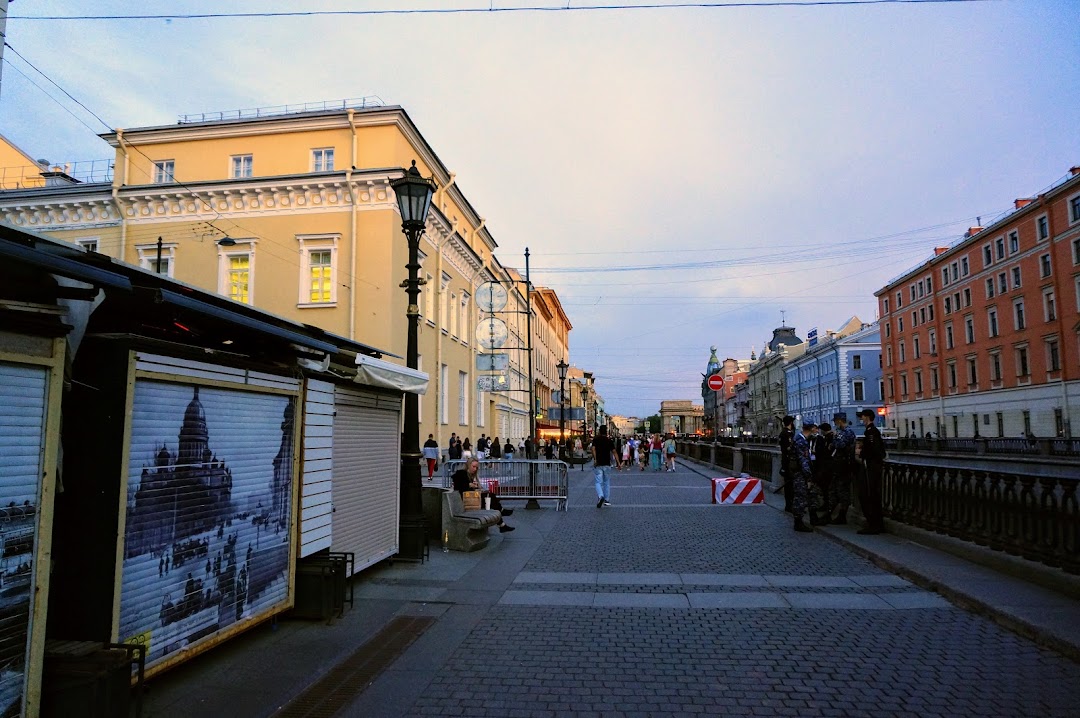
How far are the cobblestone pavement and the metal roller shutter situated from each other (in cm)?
212

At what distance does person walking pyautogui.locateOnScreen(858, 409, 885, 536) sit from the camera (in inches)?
425

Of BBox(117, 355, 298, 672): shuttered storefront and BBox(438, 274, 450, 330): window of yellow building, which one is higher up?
BBox(438, 274, 450, 330): window of yellow building

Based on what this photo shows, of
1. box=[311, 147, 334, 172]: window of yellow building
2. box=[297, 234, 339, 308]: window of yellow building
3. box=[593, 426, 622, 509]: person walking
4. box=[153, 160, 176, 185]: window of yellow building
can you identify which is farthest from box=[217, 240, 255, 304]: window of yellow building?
box=[593, 426, 622, 509]: person walking

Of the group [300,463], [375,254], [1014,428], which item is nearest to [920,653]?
[300,463]

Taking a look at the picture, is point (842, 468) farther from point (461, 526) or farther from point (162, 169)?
point (162, 169)

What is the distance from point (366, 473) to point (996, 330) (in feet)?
208

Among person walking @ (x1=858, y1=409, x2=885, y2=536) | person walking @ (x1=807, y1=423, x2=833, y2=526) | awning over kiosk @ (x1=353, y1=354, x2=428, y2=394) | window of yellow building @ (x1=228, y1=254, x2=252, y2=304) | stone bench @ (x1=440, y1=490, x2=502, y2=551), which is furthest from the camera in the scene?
window of yellow building @ (x1=228, y1=254, x2=252, y2=304)

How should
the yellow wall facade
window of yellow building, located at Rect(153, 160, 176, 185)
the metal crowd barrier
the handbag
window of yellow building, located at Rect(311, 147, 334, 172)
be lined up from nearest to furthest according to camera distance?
the handbag → the metal crowd barrier → window of yellow building, located at Rect(311, 147, 334, 172) → window of yellow building, located at Rect(153, 160, 176, 185) → the yellow wall facade

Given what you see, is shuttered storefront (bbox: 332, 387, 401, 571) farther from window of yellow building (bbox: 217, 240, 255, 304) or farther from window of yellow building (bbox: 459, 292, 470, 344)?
window of yellow building (bbox: 459, 292, 470, 344)

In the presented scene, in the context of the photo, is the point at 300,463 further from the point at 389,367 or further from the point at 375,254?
the point at 375,254

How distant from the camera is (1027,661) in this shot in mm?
4984

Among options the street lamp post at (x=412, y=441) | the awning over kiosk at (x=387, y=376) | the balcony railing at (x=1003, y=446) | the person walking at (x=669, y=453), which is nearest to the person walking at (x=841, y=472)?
the street lamp post at (x=412, y=441)

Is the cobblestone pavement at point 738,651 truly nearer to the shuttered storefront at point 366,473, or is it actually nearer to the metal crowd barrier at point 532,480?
the shuttered storefront at point 366,473

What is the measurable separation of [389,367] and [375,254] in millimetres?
18883
